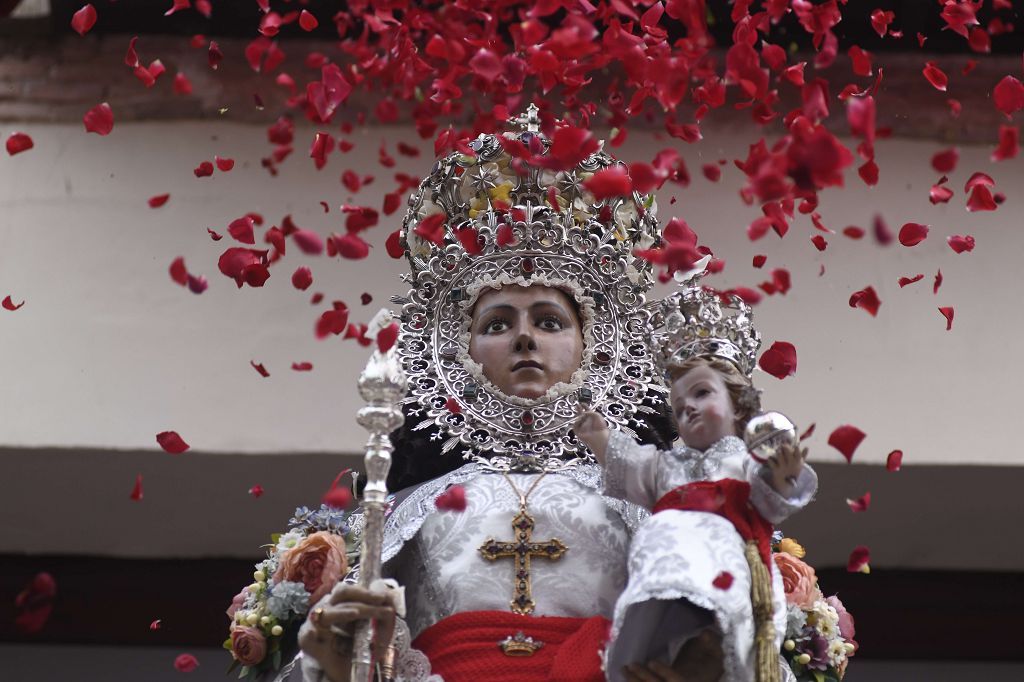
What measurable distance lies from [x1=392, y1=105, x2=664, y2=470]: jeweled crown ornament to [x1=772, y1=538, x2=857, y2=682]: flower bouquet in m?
0.54

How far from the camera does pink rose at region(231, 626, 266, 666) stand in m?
3.28

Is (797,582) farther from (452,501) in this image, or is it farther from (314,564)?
(314,564)

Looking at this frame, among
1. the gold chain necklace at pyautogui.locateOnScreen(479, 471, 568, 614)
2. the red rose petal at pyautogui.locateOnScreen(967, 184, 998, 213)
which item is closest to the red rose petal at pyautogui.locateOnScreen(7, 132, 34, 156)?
the gold chain necklace at pyautogui.locateOnScreen(479, 471, 568, 614)

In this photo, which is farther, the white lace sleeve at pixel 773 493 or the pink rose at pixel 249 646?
the pink rose at pixel 249 646

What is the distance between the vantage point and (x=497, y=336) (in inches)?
141

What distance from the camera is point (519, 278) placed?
12.0 feet

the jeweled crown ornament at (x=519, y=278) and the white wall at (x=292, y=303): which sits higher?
the white wall at (x=292, y=303)

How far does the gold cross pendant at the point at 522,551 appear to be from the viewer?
315cm

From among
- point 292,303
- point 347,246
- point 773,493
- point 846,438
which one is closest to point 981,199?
point 846,438

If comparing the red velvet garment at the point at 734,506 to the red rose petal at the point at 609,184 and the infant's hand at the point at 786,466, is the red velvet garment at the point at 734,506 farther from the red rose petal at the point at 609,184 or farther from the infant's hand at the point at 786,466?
the red rose petal at the point at 609,184

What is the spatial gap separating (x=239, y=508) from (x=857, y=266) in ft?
7.43

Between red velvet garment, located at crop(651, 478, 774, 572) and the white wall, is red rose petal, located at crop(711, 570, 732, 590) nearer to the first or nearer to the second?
red velvet garment, located at crop(651, 478, 774, 572)

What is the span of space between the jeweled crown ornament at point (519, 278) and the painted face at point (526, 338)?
0.07 ft

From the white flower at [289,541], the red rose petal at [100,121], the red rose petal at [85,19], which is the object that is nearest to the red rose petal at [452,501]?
the white flower at [289,541]
